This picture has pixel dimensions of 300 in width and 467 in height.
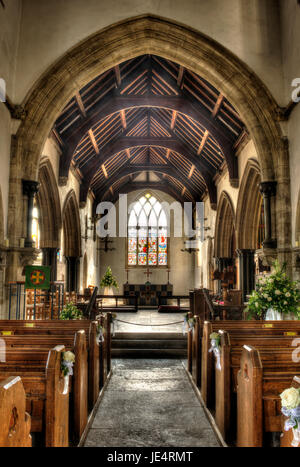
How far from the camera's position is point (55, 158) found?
9.55 metres

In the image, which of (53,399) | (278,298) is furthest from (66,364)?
(278,298)

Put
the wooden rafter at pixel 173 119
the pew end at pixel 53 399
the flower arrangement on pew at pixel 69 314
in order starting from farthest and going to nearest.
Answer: the wooden rafter at pixel 173 119 < the flower arrangement on pew at pixel 69 314 < the pew end at pixel 53 399

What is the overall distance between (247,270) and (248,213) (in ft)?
4.85

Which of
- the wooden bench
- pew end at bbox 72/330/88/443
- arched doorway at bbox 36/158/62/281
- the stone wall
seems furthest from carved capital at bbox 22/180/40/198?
the stone wall

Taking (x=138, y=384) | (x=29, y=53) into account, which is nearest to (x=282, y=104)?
(x=29, y=53)

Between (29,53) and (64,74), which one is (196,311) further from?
(29,53)

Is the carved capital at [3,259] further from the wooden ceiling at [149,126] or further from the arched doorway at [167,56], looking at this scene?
the wooden ceiling at [149,126]

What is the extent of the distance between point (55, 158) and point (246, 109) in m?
4.91

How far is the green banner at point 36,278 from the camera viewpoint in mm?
5715

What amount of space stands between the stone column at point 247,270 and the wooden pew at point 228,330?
5.24 metres

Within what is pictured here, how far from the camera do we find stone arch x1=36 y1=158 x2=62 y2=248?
371 inches

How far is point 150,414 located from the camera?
3.62m

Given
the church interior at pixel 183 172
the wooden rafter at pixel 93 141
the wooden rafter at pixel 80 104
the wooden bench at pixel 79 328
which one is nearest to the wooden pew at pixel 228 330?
the church interior at pixel 183 172
